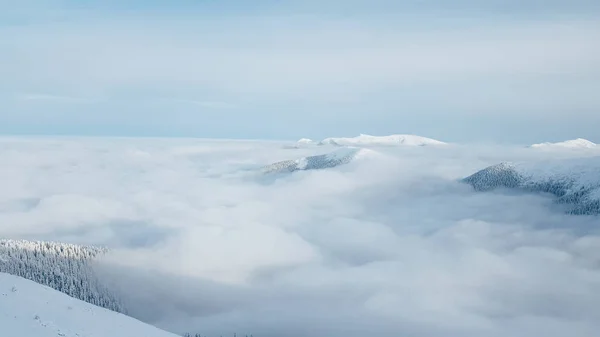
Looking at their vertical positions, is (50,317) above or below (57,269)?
below

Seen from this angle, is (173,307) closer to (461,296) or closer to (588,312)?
(461,296)

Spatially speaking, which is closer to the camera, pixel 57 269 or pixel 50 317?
pixel 50 317

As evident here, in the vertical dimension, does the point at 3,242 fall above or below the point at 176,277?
above

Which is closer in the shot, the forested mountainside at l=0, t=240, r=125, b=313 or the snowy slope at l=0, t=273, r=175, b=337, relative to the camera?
the snowy slope at l=0, t=273, r=175, b=337

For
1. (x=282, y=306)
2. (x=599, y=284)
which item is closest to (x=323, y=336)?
(x=282, y=306)

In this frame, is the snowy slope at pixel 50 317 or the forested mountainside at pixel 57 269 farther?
the forested mountainside at pixel 57 269
